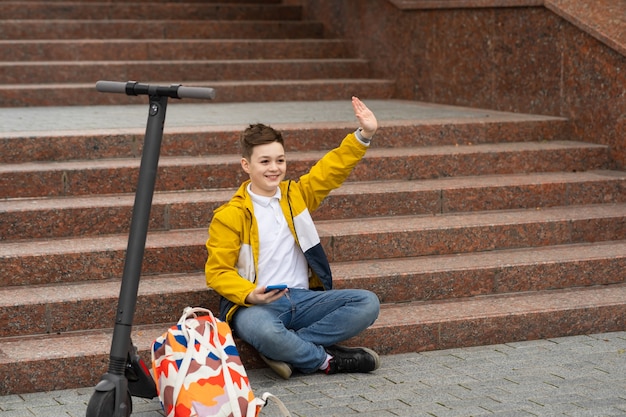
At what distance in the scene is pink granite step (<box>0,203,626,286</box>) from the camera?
19.4 ft

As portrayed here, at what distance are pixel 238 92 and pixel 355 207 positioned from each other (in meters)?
3.62

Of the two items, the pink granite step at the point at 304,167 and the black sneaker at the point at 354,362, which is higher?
the pink granite step at the point at 304,167

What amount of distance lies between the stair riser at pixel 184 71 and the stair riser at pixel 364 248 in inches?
170

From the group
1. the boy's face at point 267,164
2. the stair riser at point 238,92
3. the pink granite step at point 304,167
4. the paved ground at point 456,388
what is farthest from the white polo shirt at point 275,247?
the stair riser at point 238,92

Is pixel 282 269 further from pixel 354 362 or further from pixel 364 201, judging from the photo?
pixel 364 201

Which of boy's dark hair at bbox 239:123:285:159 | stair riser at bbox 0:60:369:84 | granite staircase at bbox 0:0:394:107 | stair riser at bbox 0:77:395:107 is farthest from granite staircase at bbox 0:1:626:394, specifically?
stair riser at bbox 0:60:369:84

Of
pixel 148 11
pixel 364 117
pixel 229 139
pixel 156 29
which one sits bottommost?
pixel 229 139

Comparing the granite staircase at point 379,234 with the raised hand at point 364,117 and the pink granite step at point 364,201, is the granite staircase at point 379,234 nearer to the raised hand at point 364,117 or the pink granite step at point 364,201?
the pink granite step at point 364,201

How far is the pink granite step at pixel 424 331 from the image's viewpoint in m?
5.20

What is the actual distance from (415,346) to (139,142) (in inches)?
95.4

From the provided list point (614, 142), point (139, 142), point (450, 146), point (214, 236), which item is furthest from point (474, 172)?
point (214, 236)

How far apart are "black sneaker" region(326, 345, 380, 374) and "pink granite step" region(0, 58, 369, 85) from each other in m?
5.55

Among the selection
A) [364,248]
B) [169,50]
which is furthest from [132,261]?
[169,50]

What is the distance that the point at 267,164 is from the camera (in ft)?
17.7
